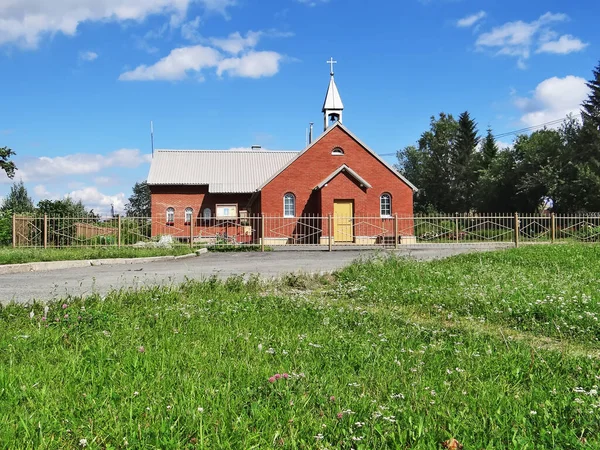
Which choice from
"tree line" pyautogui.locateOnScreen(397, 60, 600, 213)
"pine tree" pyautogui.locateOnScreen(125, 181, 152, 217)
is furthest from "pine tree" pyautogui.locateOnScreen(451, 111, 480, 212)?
"pine tree" pyautogui.locateOnScreen(125, 181, 152, 217)

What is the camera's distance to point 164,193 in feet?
143

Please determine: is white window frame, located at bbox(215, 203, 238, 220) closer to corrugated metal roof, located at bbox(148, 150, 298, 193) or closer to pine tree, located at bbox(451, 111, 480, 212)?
corrugated metal roof, located at bbox(148, 150, 298, 193)

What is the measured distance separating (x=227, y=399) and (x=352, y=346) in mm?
1657

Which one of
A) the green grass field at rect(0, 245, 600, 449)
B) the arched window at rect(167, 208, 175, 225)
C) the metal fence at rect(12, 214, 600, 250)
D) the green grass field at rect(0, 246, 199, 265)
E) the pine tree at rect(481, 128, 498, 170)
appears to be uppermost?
the pine tree at rect(481, 128, 498, 170)

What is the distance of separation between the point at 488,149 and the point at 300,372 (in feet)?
224

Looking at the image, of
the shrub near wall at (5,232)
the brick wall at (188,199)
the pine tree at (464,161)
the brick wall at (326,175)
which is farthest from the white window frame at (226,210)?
the pine tree at (464,161)

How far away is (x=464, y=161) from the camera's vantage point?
67.0m

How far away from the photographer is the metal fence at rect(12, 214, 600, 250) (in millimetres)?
23172

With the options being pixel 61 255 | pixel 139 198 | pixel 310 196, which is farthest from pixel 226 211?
pixel 139 198

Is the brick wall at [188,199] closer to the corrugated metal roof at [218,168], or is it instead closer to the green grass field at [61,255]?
the corrugated metal roof at [218,168]

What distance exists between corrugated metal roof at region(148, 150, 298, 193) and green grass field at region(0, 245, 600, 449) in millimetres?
36761

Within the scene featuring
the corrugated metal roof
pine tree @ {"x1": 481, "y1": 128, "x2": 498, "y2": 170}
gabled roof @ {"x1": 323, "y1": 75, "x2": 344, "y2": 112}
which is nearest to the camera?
gabled roof @ {"x1": 323, "y1": 75, "x2": 344, "y2": 112}

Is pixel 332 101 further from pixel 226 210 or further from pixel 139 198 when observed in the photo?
pixel 139 198

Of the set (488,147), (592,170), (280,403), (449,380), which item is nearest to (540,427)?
→ (449,380)
